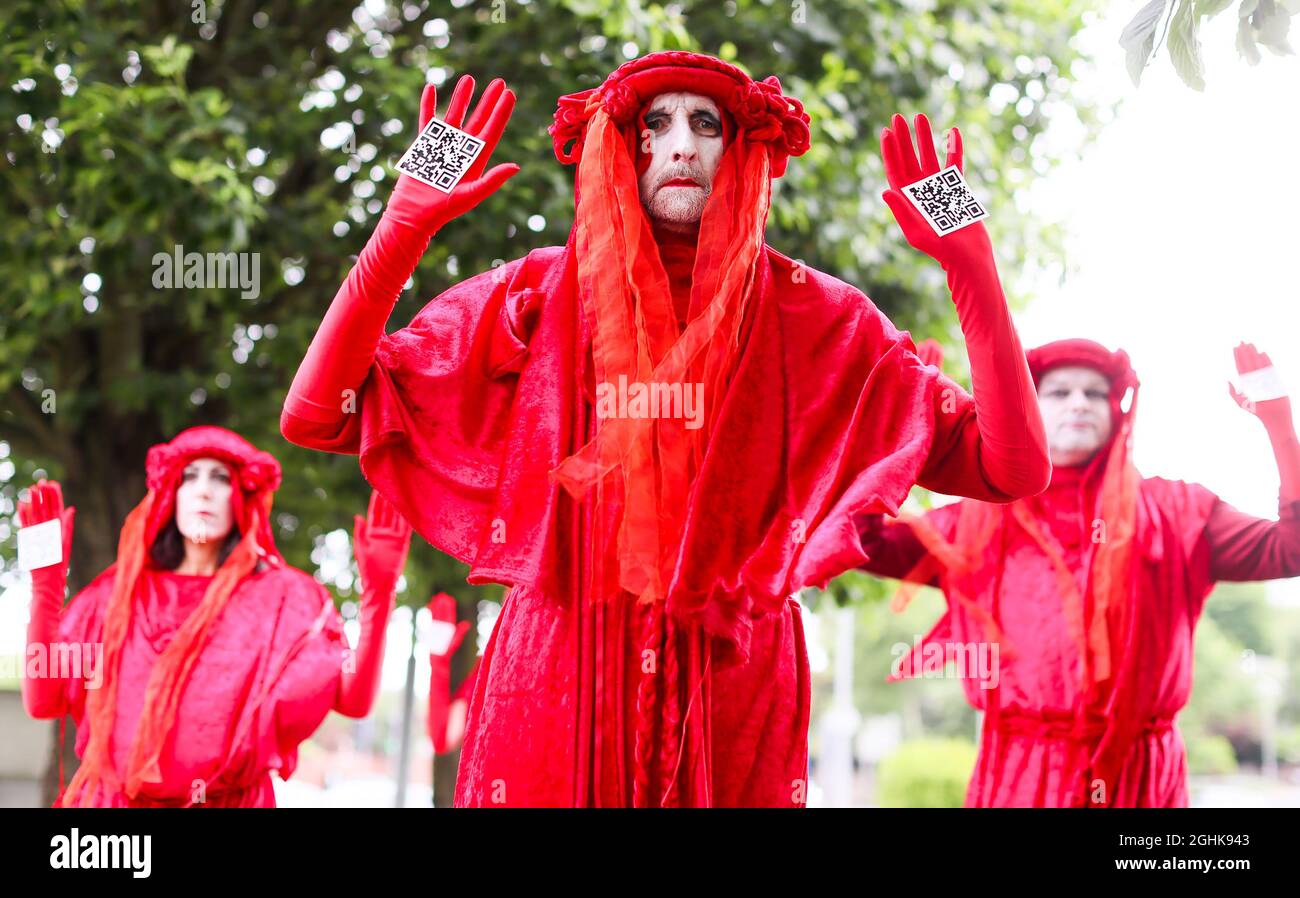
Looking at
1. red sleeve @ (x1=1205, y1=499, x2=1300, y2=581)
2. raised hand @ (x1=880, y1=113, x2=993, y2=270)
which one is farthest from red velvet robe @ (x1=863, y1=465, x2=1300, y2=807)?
raised hand @ (x1=880, y1=113, x2=993, y2=270)

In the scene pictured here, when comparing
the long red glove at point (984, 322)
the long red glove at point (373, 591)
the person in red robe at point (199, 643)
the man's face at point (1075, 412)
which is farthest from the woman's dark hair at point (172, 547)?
the long red glove at point (984, 322)

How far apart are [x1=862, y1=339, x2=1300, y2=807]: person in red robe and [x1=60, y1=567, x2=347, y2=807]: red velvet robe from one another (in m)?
1.88

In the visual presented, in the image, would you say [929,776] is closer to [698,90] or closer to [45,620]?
[45,620]

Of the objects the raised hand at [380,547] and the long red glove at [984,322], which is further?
the raised hand at [380,547]

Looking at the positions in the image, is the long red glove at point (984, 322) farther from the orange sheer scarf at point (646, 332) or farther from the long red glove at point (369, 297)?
the long red glove at point (369, 297)

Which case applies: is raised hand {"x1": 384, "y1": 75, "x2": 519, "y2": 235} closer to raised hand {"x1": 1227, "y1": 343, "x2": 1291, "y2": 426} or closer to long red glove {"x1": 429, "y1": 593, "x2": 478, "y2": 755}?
raised hand {"x1": 1227, "y1": 343, "x2": 1291, "y2": 426}

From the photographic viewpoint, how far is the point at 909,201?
2.65 m

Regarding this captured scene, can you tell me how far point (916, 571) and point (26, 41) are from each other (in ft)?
12.9

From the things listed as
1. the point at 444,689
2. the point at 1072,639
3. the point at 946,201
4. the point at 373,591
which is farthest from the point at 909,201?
the point at 444,689

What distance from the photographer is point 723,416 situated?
274cm

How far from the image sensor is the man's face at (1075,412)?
498 cm

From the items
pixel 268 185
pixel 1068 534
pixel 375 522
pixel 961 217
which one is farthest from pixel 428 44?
pixel 961 217

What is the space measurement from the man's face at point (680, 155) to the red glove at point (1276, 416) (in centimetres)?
233
